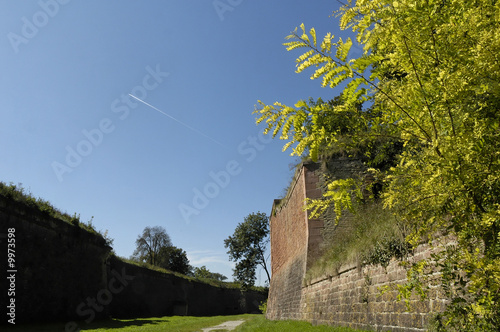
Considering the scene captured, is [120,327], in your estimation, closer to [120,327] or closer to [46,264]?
[120,327]

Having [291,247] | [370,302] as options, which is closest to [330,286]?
[370,302]

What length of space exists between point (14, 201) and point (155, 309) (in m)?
17.5

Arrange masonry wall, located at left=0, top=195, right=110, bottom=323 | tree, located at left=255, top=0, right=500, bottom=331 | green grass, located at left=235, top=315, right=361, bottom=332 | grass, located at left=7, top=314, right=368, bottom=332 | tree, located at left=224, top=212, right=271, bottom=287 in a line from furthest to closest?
tree, located at left=224, top=212, right=271, bottom=287, masonry wall, located at left=0, top=195, right=110, bottom=323, grass, located at left=7, top=314, right=368, bottom=332, green grass, located at left=235, top=315, right=361, bottom=332, tree, located at left=255, top=0, right=500, bottom=331

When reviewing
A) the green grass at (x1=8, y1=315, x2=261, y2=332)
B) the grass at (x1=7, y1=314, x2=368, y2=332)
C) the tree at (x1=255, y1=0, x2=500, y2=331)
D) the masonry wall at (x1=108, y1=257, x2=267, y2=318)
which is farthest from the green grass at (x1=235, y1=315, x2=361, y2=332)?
the masonry wall at (x1=108, y1=257, x2=267, y2=318)

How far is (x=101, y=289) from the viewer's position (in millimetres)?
17500

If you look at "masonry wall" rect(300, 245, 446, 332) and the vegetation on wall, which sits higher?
the vegetation on wall

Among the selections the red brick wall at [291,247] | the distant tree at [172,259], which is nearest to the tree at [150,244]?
the distant tree at [172,259]

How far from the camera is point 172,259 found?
5147 centimetres

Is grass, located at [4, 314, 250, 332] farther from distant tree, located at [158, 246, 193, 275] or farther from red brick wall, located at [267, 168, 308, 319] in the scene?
distant tree, located at [158, 246, 193, 275]

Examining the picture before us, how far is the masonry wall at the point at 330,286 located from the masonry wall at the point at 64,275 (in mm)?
7804

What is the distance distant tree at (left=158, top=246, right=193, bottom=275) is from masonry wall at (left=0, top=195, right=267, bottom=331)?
26.4 m

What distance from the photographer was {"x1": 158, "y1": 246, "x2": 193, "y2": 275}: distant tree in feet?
167

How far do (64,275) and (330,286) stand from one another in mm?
11133

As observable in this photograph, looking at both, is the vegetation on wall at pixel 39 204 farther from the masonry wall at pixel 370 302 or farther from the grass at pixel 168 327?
the masonry wall at pixel 370 302
